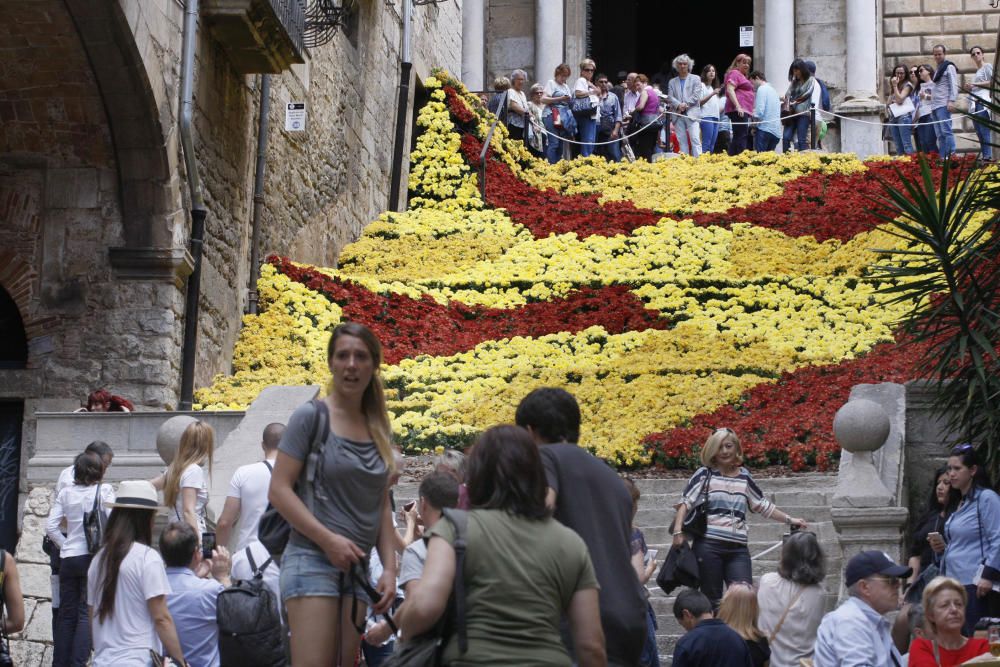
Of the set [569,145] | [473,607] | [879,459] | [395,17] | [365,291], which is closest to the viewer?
[473,607]

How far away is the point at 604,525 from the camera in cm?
616

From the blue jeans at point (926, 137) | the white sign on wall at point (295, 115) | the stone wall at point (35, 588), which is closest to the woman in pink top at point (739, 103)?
the blue jeans at point (926, 137)

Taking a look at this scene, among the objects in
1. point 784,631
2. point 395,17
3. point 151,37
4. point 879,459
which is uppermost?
point 395,17

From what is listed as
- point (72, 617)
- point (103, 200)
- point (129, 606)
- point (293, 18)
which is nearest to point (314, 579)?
point (129, 606)

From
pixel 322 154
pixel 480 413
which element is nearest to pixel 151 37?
pixel 480 413

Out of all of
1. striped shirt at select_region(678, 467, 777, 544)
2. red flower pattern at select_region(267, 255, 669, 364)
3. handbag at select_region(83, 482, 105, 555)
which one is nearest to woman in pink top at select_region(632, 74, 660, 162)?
red flower pattern at select_region(267, 255, 669, 364)

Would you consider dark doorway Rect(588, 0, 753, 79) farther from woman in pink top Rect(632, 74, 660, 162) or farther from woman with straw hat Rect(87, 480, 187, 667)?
woman with straw hat Rect(87, 480, 187, 667)

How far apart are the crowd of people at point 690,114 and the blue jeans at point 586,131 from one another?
16mm

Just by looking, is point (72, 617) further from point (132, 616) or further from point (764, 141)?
point (764, 141)

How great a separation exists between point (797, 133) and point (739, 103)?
1.07m

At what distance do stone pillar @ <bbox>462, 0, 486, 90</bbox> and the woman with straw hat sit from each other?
27.8 metres

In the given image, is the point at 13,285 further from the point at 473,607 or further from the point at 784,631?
the point at 473,607

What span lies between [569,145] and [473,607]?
76.9 ft

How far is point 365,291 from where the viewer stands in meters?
20.1
